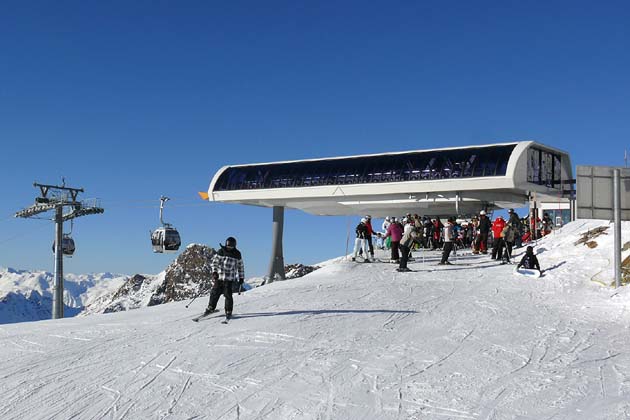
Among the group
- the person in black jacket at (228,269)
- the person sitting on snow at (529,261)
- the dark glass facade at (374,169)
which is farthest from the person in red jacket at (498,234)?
the person in black jacket at (228,269)

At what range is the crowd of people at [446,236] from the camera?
2177cm

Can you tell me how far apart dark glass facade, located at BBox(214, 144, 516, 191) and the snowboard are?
7.99m

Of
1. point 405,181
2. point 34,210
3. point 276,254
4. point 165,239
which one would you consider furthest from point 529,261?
point 34,210

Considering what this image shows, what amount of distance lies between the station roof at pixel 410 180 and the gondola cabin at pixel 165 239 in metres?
2.56

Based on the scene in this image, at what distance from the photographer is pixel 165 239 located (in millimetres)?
32500

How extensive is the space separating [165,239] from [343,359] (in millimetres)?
24022

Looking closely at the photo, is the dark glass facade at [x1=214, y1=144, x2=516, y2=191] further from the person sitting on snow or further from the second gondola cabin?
the second gondola cabin

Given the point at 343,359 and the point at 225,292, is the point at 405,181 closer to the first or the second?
the point at 225,292

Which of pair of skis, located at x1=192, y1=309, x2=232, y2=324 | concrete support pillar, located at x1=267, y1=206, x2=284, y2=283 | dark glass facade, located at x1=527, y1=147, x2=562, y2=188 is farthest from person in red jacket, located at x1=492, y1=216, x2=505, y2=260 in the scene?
pair of skis, located at x1=192, y1=309, x2=232, y2=324

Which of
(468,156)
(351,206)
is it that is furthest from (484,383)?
(351,206)

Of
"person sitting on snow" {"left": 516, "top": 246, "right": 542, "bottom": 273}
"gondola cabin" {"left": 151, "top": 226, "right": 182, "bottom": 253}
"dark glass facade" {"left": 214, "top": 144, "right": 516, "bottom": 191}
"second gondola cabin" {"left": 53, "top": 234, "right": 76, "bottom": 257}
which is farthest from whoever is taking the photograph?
"second gondola cabin" {"left": 53, "top": 234, "right": 76, "bottom": 257}

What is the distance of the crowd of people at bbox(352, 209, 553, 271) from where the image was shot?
21.8 m

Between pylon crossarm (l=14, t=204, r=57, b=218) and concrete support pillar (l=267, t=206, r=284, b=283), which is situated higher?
pylon crossarm (l=14, t=204, r=57, b=218)

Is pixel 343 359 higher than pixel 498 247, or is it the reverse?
pixel 498 247
